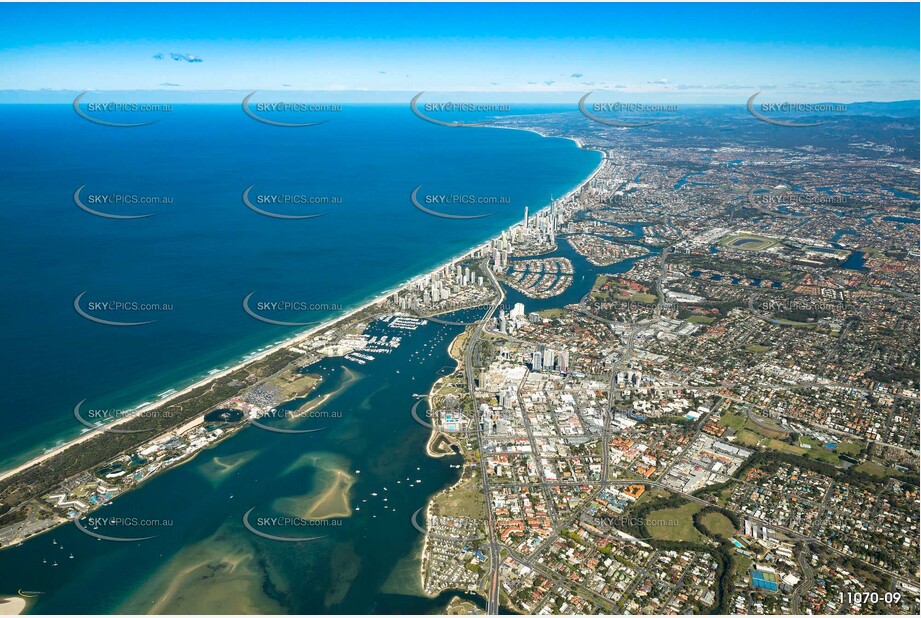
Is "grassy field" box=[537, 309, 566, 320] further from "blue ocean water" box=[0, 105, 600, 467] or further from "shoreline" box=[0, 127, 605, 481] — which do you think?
"blue ocean water" box=[0, 105, 600, 467]

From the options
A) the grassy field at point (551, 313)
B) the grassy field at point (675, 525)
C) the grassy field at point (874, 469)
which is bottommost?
the grassy field at point (675, 525)

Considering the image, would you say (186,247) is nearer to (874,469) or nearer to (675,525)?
(675,525)

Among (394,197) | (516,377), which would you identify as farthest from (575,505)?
(394,197)

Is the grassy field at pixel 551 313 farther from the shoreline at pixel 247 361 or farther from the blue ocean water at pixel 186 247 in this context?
the blue ocean water at pixel 186 247

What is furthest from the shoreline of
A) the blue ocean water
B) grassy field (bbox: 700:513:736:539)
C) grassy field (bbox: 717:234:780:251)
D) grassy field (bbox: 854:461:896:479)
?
grassy field (bbox: 854:461:896:479)

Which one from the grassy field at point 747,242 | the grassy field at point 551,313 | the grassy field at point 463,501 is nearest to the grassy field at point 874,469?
the grassy field at point 463,501

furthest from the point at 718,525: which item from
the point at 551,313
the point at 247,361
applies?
the point at 247,361
